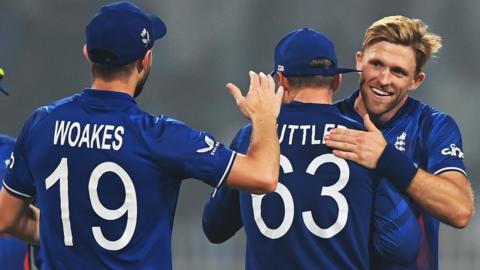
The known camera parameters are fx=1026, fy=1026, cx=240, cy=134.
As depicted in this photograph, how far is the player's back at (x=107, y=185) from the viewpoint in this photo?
11.1ft

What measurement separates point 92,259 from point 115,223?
0.47 ft

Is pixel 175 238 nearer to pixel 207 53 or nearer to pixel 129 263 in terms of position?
pixel 207 53

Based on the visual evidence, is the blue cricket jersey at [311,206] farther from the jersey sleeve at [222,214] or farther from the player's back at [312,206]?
the jersey sleeve at [222,214]

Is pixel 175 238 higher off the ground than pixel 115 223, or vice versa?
pixel 115 223

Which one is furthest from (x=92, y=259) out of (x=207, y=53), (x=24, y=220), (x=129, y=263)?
(x=207, y=53)

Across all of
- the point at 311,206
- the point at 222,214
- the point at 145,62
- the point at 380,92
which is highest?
the point at 145,62

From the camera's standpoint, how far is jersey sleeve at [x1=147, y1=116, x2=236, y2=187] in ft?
11.1

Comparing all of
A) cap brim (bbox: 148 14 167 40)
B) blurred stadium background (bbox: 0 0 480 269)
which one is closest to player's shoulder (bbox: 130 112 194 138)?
cap brim (bbox: 148 14 167 40)

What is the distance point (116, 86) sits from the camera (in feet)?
11.4

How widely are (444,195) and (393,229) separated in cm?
A: 40

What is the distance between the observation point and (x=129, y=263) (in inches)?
134

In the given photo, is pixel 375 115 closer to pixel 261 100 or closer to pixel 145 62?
pixel 261 100

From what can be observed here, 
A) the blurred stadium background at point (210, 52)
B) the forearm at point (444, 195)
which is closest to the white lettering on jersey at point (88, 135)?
the forearm at point (444, 195)

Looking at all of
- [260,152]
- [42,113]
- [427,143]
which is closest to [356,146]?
[260,152]
